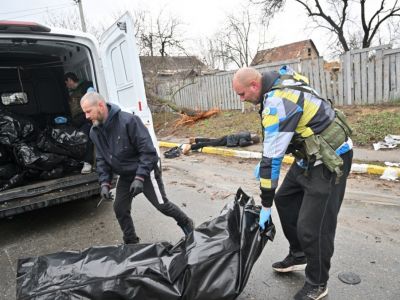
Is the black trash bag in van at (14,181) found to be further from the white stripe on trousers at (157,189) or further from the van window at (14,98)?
the white stripe on trousers at (157,189)

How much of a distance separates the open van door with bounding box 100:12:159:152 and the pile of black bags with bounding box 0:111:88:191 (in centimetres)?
88

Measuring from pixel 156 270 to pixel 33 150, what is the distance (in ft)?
10.1

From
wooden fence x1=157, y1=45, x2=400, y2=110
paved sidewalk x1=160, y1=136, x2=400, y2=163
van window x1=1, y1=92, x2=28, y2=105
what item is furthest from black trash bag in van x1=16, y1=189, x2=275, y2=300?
wooden fence x1=157, y1=45, x2=400, y2=110

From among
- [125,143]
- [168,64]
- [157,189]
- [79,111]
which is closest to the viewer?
[125,143]

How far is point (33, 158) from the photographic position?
14.2 feet

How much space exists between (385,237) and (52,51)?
17.1 ft

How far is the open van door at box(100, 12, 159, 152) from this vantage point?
12.4ft

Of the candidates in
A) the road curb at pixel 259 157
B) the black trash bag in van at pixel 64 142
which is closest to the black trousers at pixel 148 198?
the black trash bag in van at pixel 64 142

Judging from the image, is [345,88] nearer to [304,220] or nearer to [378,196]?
[378,196]

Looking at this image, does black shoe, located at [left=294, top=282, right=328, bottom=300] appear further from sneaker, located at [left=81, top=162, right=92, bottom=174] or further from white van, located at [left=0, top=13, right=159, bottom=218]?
sneaker, located at [left=81, top=162, right=92, bottom=174]

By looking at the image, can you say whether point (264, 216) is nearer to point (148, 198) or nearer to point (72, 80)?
point (148, 198)

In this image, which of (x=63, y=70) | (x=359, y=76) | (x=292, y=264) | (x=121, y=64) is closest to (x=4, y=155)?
(x=121, y=64)

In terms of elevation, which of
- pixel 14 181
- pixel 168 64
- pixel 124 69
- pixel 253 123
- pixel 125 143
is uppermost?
pixel 168 64

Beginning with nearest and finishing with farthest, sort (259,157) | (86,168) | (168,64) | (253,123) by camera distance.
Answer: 1. (86,168)
2. (259,157)
3. (253,123)
4. (168,64)
